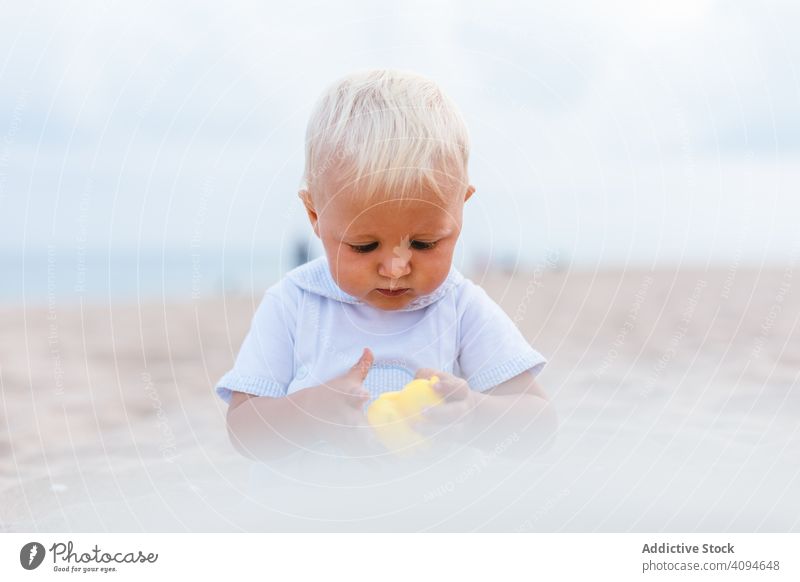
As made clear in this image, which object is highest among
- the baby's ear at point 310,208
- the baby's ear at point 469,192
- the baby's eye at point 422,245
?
the baby's ear at point 469,192

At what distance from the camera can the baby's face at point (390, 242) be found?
54.3 inches

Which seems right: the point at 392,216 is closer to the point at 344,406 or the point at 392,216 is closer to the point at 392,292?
the point at 392,292

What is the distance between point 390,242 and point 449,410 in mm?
283

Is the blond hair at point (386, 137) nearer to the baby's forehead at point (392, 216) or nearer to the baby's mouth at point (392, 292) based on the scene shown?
the baby's forehead at point (392, 216)

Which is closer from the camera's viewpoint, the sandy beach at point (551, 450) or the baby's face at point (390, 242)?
the baby's face at point (390, 242)

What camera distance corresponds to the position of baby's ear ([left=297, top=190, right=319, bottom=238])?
4.86 ft

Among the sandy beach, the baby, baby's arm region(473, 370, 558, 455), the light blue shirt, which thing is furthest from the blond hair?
the sandy beach

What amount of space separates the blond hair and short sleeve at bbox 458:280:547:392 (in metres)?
0.24

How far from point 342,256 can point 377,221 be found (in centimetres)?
10

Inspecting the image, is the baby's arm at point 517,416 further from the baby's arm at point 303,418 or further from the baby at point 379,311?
the baby's arm at point 303,418

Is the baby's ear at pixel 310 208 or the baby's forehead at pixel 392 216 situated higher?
the baby's ear at pixel 310 208

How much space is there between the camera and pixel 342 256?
4.75 feet

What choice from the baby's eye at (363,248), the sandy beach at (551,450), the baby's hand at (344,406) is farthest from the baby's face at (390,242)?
the sandy beach at (551,450)

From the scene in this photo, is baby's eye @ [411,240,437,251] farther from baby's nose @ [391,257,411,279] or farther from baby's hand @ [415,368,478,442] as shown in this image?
baby's hand @ [415,368,478,442]
